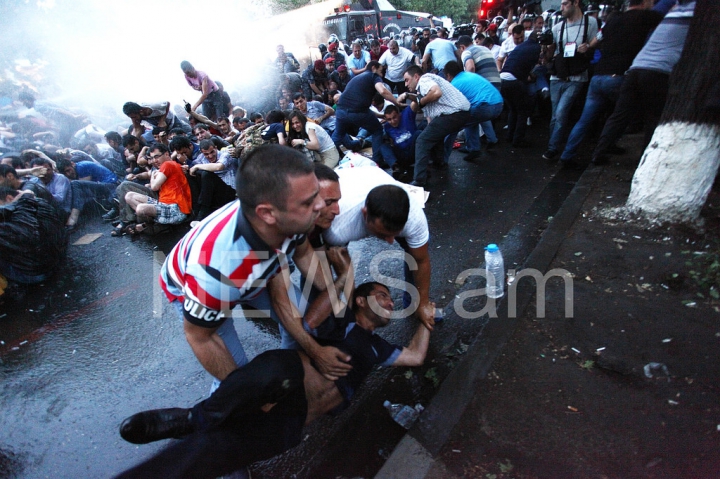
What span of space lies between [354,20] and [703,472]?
19.3m

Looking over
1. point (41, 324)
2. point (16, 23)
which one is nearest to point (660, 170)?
point (41, 324)

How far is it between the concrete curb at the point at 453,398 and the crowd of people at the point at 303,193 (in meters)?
0.33

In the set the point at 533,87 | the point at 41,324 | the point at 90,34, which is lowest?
the point at 41,324

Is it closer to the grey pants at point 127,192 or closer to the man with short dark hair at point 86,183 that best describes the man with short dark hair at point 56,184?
the man with short dark hair at point 86,183

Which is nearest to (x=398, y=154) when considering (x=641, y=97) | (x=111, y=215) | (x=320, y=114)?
(x=320, y=114)

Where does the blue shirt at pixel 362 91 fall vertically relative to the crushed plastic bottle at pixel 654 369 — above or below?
above

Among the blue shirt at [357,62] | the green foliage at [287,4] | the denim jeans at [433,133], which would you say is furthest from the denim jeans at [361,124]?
the green foliage at [287,4]

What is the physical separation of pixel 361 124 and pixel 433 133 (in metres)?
1.35

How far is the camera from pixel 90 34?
15648 millimetres

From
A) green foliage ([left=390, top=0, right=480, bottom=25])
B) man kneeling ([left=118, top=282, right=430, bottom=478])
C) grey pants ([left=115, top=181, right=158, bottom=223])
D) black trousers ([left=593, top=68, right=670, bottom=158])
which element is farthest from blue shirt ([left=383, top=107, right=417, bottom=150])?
green foliage ([left=390, top=0, right=480, bottom=25])

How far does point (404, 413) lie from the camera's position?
249 centimetres

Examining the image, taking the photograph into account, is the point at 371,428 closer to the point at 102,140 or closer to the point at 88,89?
the point at 102,140

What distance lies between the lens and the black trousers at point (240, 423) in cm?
Answer: 167

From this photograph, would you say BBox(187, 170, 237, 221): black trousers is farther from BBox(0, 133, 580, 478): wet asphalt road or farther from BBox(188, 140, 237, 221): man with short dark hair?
BBox(0, 133, 580, 478): wet asphalt road
